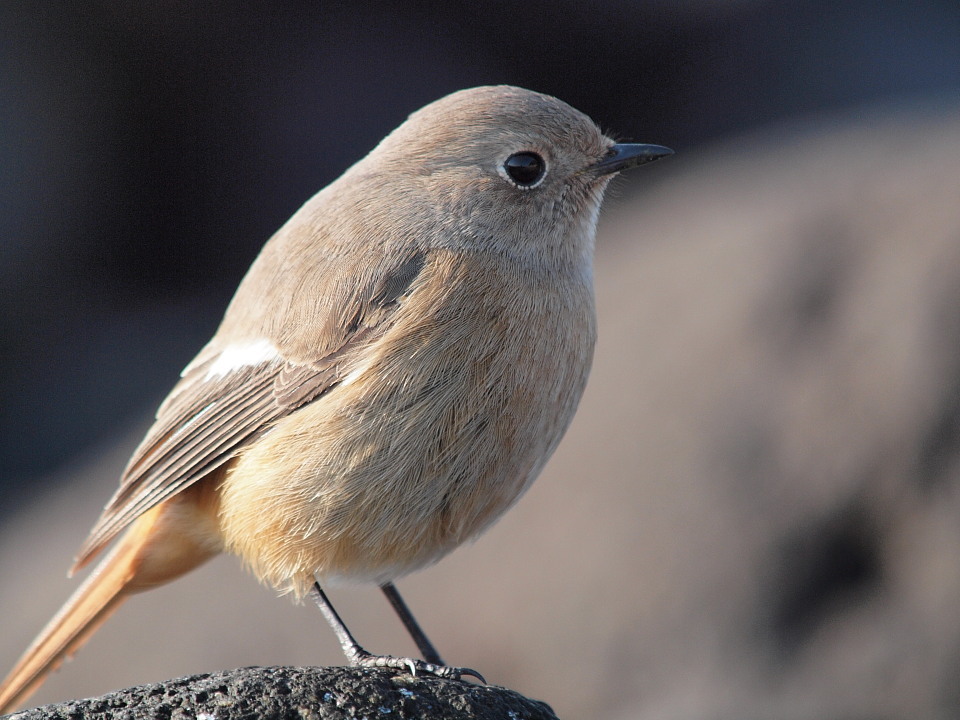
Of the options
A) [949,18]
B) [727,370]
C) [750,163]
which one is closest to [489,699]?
[727,370]

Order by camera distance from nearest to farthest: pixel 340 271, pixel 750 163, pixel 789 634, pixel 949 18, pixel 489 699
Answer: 1. pixel 489 699
2. pixel 340 271
3. pixel 789 634
4. pixel 750 163
5. pixel 949 18

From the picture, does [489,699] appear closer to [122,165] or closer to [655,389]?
[655,389]

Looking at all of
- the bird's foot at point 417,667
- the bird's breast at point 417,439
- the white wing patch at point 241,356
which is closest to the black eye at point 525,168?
the bird's breast at point 417,439

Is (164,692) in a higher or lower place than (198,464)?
lower

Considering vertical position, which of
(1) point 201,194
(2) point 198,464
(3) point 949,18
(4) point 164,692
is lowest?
(4) point 164,692

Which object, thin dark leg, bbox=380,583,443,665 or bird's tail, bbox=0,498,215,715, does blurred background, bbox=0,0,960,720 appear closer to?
thin dark leg, bbox=380,583,443,665

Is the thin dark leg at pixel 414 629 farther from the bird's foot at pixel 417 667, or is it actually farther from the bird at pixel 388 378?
the bird's foot at pixel 417 667
